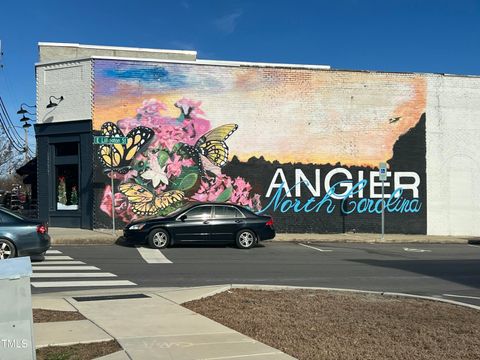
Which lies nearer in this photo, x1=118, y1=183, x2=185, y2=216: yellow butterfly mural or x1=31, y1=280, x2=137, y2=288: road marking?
x1=31, y1=280, x2=137, y2=288: road marking

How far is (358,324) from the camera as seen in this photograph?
6824mm

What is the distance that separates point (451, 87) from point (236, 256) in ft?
49.7

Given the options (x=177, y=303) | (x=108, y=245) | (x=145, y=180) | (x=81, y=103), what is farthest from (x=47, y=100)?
(x=177, y=303)

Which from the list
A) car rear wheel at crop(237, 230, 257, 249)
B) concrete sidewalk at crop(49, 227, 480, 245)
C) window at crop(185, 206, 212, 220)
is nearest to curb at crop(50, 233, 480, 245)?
concrete sidewalk at crop(49, 227, 480, 245)

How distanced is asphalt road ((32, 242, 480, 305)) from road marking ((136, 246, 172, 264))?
0.03 m

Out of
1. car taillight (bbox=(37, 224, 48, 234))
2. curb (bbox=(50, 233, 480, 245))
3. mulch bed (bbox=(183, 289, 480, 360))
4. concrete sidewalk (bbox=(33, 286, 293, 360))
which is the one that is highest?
car taillight (bbox=(37, 224, 48, 234))

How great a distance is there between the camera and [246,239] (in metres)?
17.7

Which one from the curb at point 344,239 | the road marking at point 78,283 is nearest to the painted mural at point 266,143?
the curb at point 344,239

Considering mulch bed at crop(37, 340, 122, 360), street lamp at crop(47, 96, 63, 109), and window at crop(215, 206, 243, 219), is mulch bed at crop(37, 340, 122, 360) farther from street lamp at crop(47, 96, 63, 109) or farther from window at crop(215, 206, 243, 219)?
street lamp at crop(47, 96, 63, 109)

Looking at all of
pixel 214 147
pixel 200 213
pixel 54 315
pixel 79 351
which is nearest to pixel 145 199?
pixel 214 147

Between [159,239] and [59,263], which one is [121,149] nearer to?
[159,239]

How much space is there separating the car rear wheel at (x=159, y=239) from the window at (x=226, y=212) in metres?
1.78

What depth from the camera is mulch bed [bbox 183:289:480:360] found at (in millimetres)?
5680

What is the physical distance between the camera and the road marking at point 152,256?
13.9 meters
